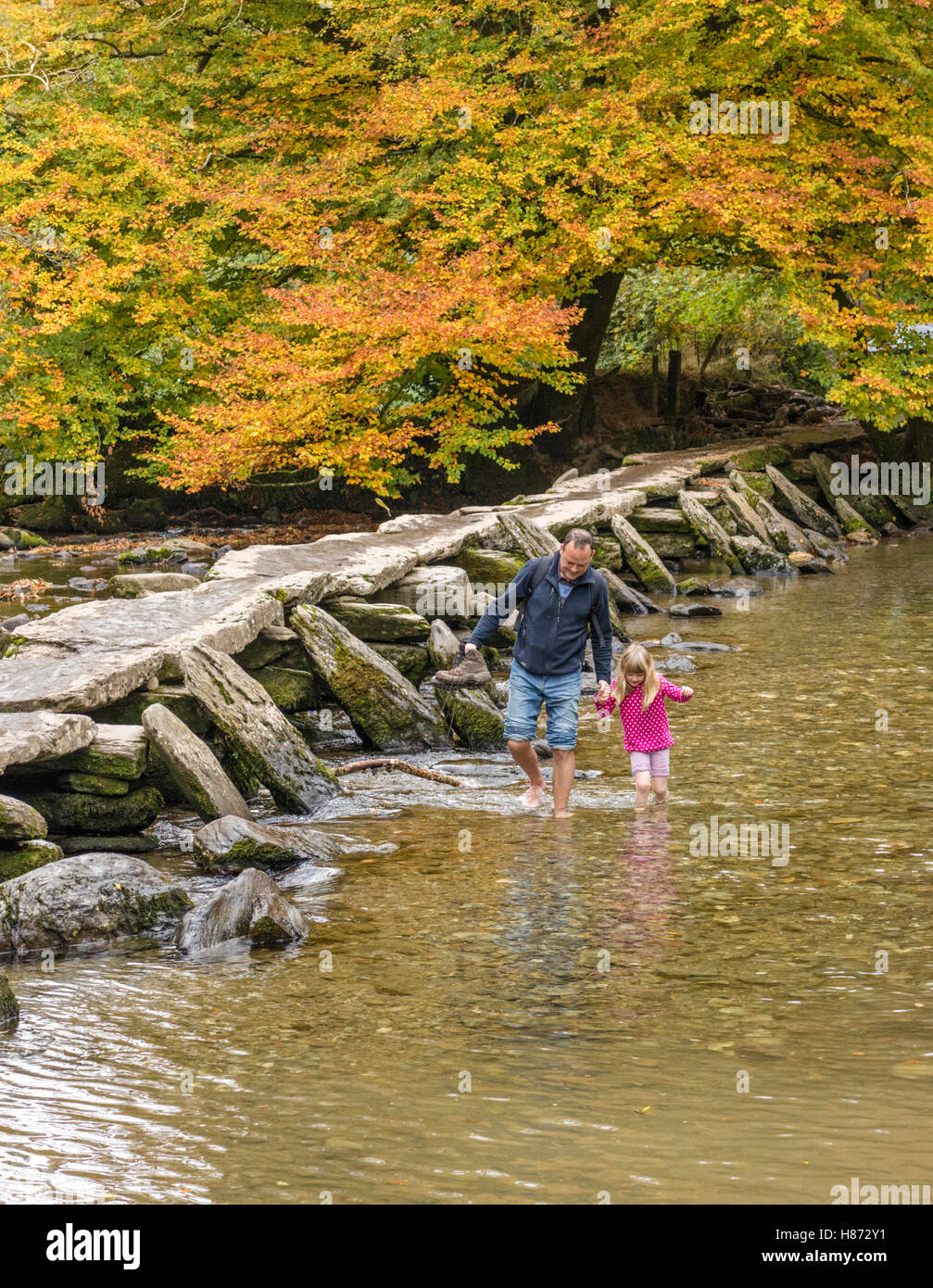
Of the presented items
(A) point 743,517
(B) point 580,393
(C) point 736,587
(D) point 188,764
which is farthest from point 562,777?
(B) point 580,393

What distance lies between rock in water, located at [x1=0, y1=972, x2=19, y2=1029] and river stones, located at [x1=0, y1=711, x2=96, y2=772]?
2.30 m

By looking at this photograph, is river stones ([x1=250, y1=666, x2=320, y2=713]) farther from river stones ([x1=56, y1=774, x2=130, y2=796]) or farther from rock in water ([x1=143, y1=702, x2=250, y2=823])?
river stones ([x1=56, y1=774, x2=130, y2=796])

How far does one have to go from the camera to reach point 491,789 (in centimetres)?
966

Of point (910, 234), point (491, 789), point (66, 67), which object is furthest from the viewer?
point (66, 67)

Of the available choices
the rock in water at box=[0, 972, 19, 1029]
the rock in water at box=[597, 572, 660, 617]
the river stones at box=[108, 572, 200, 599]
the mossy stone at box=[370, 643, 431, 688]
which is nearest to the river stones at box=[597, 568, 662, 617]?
the rock in water at box=[597, 572, 660, 617]

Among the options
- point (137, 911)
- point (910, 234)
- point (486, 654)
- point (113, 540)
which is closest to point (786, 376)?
point (910, 234)

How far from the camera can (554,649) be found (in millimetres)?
8969

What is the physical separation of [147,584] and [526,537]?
4855 mm

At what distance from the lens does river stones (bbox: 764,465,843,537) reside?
23.7 meters

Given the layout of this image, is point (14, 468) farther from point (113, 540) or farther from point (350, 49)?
point (350, 49)

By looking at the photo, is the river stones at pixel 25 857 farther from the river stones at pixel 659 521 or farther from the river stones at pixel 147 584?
the river stones at pixel 659 521

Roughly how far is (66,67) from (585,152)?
9.07 metres

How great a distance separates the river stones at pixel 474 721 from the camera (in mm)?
11070

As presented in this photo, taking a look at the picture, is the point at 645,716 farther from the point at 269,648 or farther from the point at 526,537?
the point at 526,537
